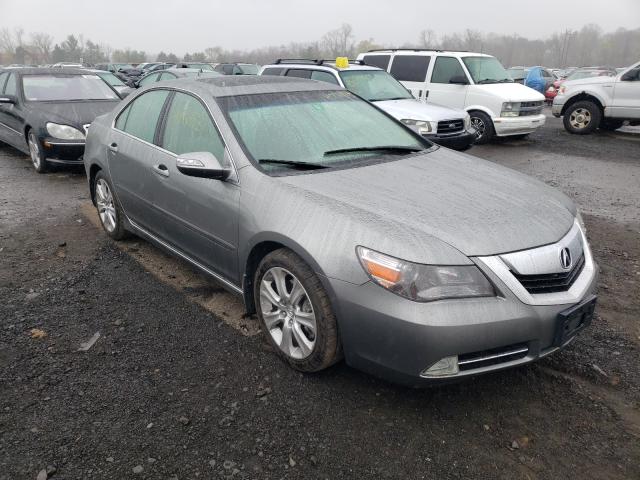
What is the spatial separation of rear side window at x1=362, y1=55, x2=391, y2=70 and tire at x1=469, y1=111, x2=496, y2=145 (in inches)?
91.0

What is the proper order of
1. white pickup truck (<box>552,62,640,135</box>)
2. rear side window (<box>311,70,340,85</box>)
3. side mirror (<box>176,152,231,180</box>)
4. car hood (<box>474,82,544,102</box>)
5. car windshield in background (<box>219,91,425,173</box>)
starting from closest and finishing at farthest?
side mirror (<box>176,152,231,180</box>) < car windshield in background (<box>219,91,425,173</box>) < rear side window (<box>311,70,340,85</box>) < car hood (<box>474,82,544,102</box>) < white pickup truck (<box>552,62,640,135</box>)

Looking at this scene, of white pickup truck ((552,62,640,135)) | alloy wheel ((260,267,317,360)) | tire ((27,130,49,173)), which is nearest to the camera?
alloy wheel ((260,267,317,360))

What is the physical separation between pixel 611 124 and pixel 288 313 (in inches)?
515

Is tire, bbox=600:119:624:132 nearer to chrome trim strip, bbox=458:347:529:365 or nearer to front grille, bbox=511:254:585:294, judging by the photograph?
front grille, bbox=511:254:585:294

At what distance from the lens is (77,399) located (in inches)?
Answer: 106

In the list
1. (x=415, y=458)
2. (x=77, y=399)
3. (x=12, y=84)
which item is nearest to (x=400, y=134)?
(x=415, y=458)

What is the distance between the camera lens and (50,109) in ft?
25.1

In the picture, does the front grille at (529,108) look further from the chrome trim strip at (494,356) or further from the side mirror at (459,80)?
the chrome trim strip at (494,356)

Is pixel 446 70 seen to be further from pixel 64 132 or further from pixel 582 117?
pixel 64 132

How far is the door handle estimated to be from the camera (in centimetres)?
365

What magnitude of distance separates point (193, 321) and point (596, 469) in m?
2.51

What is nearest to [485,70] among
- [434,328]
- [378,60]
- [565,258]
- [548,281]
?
[378,60]

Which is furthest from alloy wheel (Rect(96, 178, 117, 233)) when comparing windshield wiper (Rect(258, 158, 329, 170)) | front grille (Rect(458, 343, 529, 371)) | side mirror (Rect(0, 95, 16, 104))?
side mirror (Rect(0, 95, 16, 104))

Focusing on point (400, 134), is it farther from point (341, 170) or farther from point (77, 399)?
point (77, 399)
